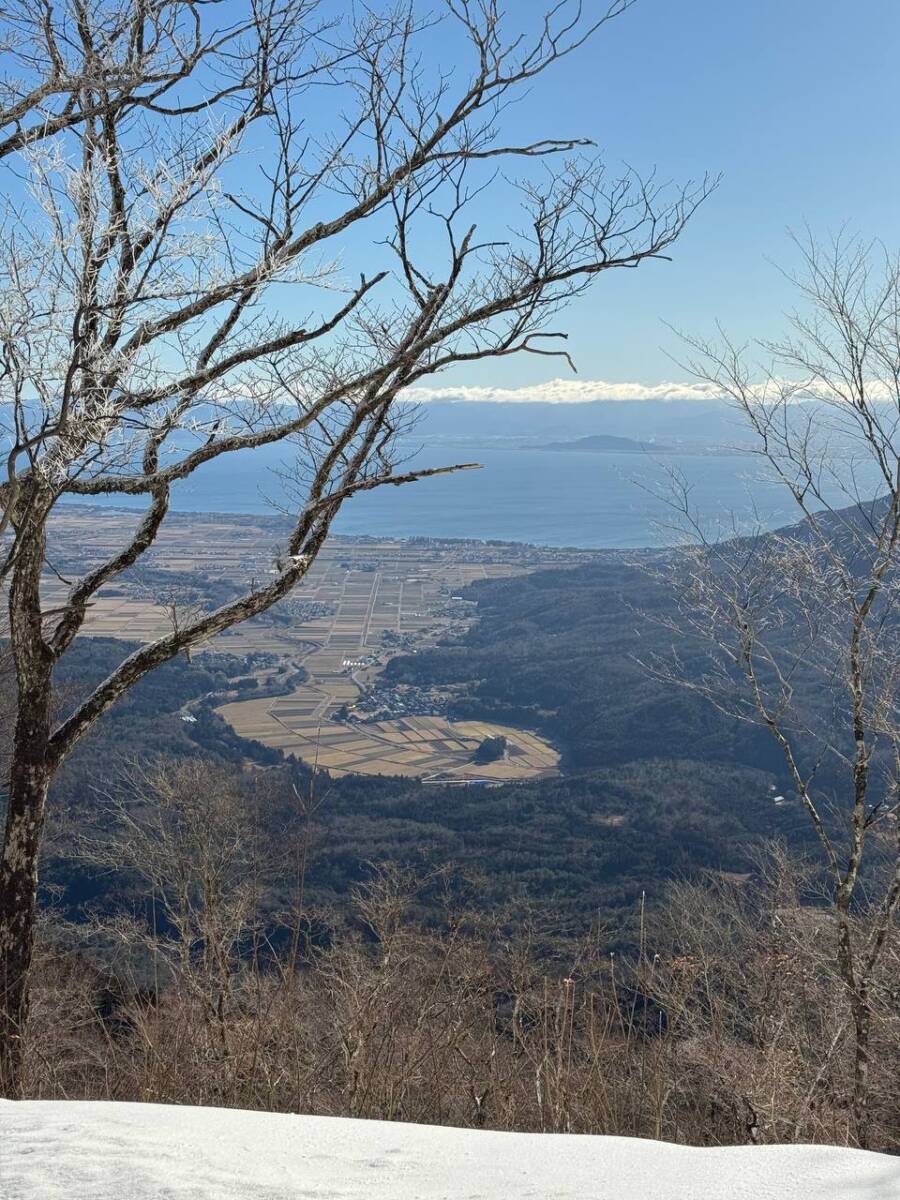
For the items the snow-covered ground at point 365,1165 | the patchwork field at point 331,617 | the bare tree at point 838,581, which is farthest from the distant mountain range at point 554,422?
the snow-covered ground at point 365,1165

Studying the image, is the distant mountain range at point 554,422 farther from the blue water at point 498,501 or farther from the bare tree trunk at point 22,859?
the bare tree trunk at point 22,859

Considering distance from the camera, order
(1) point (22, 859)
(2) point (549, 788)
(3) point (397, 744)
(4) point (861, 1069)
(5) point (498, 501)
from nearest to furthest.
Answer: (1) point (22, 859) < (4) point (861, 1069) < (2) point (549, 788) < (3) point (397, 744) < (5) point (498, 501)

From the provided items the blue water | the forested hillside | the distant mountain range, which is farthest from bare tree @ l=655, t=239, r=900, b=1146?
the distant mountain range

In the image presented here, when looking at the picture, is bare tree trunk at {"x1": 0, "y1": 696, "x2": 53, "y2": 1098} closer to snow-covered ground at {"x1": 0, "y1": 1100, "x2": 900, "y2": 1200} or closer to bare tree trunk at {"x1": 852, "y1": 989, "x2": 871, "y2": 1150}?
snow-covered ground at {"x1": 0, "y1": 1100, "x2": 900, "y2": 1200}

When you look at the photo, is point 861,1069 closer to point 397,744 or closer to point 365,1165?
point 365,1165

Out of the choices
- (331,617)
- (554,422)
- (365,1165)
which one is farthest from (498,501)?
(365,1165)

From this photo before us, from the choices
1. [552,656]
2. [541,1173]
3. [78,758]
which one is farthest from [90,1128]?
[552,656]
